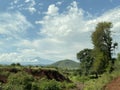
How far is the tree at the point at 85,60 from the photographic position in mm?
99000

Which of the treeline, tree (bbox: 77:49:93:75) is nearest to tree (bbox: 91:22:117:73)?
the treeline

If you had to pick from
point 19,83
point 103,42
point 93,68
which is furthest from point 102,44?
point 19,83

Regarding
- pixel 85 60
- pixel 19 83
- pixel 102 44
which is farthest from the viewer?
A: pixel 85 60

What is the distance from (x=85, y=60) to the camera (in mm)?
102438

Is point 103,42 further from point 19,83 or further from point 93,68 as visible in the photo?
point 19,83

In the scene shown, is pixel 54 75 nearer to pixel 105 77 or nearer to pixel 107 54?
pixel 107 54

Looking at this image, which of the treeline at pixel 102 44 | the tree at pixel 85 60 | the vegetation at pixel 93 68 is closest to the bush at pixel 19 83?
the vegetation at pixel 93 68

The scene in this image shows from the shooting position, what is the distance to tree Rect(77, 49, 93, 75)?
325 ft

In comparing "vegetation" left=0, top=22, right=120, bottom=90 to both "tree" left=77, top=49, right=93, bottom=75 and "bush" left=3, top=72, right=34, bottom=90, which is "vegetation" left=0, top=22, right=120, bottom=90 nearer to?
"bush" left=3, top=72, right=34, bottom=90

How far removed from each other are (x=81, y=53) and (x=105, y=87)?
76.8 metres

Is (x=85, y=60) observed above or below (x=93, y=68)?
above

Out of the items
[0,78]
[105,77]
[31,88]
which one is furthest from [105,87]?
[0,78]

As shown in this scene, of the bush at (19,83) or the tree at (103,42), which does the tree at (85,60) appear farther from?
the bush at (19,83)

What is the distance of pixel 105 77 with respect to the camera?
32.7 m
